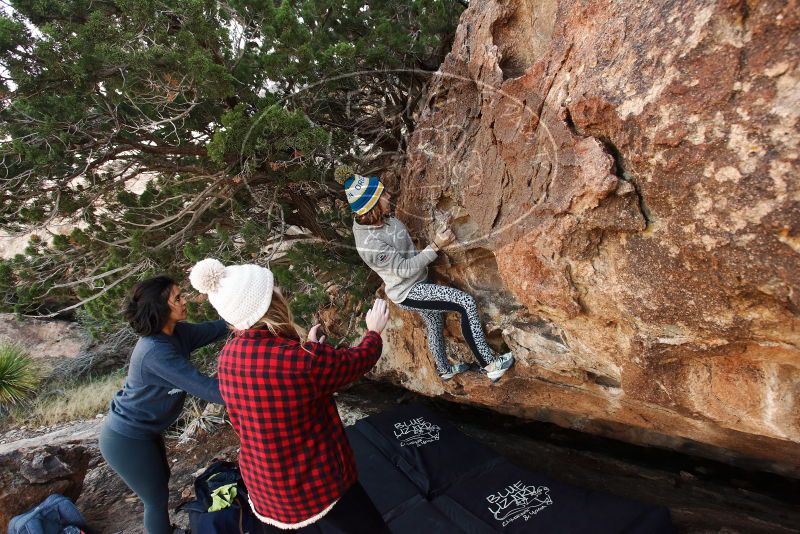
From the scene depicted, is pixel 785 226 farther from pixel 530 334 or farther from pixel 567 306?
pixel 530 334

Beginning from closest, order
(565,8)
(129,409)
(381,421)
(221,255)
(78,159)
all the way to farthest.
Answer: (565,8)
(129,409)
(78,159)
(221,255)
(381,421)

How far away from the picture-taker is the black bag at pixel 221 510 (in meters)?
2.94

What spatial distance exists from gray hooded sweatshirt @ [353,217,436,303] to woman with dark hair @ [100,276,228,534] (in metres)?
1.10

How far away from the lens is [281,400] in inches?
77.2

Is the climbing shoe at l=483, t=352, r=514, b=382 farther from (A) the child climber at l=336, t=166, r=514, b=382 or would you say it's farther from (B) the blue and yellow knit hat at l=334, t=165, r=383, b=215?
(B) the blue and yellow knit hat at l=334, t=165, r=383, b=215

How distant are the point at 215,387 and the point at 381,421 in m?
2.59

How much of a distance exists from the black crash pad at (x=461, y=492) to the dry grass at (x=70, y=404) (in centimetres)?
522

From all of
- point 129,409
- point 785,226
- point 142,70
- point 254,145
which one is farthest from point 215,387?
point 785,226

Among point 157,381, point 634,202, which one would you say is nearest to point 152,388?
point 157,381

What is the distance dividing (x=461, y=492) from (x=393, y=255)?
189cm

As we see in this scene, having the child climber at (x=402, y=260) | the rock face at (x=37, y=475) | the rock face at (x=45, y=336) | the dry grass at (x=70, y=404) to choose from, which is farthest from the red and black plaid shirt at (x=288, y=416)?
the rock face at (x=45, y=336)

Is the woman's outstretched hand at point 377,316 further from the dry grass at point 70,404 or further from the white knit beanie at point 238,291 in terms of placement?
the dry grass at point 70,404

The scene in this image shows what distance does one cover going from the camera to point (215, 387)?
244cm

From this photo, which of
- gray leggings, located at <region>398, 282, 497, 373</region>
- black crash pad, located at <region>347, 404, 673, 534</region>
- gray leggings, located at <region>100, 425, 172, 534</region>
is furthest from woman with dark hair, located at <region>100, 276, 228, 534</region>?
black crash pad, located at <region>347, 404, 673, 534</region>
